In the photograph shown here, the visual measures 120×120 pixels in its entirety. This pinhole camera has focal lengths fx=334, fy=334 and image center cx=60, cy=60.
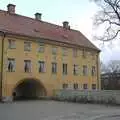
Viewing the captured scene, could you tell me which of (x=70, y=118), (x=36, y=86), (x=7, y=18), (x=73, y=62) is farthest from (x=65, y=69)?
(x=70, y=118)

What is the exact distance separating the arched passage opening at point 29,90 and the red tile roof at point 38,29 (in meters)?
7.00

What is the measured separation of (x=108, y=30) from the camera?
38906 millimetres

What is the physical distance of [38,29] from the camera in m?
51.4

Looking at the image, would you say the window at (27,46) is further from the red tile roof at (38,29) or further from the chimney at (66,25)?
the chimney at (66,25)

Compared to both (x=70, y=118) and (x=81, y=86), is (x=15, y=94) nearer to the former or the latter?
(x=81, y=86)

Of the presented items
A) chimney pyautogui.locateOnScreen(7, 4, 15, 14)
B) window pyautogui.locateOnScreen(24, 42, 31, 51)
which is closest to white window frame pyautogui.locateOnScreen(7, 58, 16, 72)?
window pyautogui.locateOnScreen(24, 42, 31, 51)

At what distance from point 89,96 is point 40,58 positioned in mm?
10074

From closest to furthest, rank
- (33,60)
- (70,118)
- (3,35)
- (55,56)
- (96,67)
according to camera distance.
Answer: (70,118) < (3,35) < (33,60) < (55,56) < (96,67)

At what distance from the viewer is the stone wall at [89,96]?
38100 mm

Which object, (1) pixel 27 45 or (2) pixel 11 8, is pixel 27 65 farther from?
(2) pixel 11 8

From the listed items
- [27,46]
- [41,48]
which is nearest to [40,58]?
[41,48]

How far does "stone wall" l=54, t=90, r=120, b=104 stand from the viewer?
38.1 meters

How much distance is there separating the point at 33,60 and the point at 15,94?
696cm

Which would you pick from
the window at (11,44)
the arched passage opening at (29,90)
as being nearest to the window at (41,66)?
the arched passage opening at (29,90)
